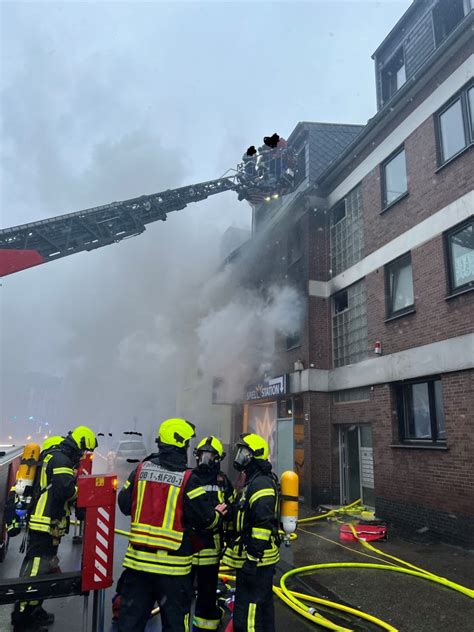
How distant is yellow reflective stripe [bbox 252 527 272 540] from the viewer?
327 cm

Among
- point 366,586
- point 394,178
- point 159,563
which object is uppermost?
A: point 394,178

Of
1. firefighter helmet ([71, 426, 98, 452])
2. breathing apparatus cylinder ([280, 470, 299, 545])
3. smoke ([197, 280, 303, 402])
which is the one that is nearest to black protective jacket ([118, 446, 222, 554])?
breathing apparatus cylinder ([280, 470, 299, 545])

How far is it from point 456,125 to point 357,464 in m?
7.20

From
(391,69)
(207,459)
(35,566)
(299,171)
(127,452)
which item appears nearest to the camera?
(207,459)

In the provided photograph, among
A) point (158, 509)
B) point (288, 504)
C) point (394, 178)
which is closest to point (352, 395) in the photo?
point (394, 178)

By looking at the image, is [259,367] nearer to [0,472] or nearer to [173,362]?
[173,362]

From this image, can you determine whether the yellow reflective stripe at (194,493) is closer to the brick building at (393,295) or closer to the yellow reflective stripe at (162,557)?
the yellow reflective stripe at (162,557)

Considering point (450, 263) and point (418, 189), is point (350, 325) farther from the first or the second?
point (418, 189)

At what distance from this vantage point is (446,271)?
7777 mm

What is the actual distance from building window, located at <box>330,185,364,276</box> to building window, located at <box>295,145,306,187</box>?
1.66m

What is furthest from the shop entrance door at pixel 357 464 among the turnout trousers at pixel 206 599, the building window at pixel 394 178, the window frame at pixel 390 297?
the turnout trousers at pixel 206 599

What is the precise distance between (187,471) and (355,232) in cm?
911

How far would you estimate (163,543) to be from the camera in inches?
117

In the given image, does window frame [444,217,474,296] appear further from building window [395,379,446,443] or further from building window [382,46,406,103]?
building window [382,46,406,103]
